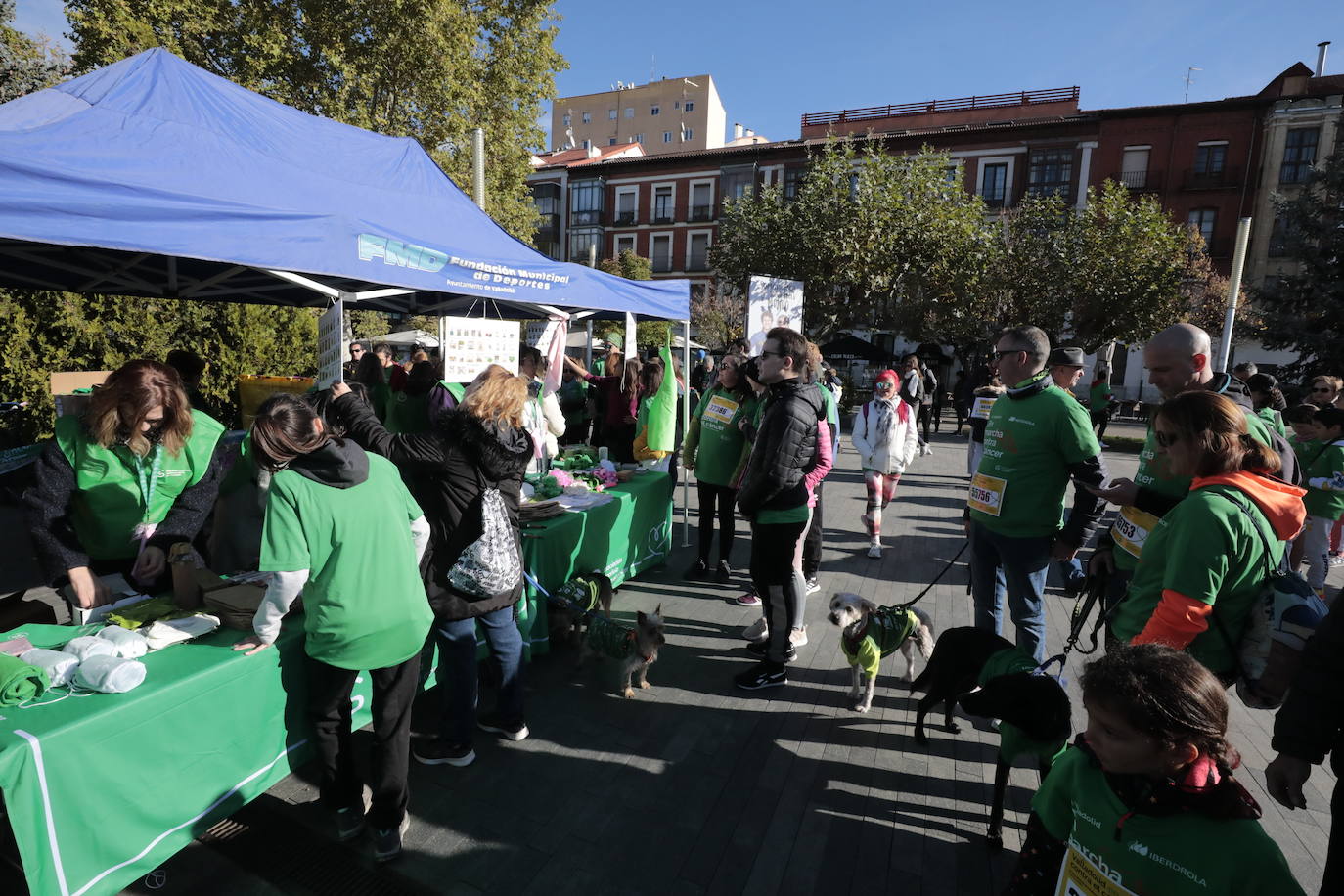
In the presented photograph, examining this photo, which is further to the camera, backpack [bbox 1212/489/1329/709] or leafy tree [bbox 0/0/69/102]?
leafy tree [bbox 0/0/69/102]

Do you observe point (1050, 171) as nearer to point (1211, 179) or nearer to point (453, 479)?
point (1211, 179)

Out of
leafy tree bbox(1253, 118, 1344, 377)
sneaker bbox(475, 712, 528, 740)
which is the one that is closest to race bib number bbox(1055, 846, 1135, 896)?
sneaker bbox(475, 712, 528, 740)

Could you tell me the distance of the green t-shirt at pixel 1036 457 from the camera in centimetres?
302

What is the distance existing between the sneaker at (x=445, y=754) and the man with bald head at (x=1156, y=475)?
2.91 meters

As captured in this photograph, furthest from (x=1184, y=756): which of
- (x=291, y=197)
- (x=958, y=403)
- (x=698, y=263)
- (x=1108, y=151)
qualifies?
(x=698, y=263)

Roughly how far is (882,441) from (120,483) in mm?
5540

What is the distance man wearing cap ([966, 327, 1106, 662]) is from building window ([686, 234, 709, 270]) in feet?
112

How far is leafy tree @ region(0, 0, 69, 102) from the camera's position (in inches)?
480

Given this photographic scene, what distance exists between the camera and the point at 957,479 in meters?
10.4

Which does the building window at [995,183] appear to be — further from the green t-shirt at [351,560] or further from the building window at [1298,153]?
the green t-shirt at [351,560]

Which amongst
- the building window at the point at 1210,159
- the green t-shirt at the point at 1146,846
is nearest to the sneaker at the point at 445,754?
the green t-shirt at the point at 1146,846

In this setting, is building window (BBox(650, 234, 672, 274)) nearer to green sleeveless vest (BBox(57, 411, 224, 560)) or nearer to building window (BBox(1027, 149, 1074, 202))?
building window (BBox(1027, 149, 1074, 202))

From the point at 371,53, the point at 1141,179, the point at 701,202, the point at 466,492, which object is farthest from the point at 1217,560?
the point at 701,202

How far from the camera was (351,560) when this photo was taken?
220 centimetres
